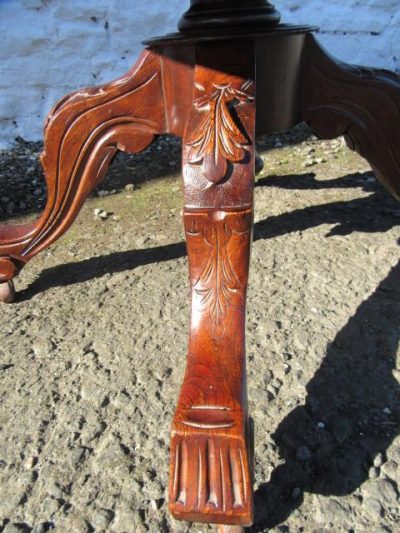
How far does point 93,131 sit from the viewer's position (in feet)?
2.54

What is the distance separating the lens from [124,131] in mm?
761

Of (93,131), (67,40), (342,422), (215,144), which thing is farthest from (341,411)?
(67,40)

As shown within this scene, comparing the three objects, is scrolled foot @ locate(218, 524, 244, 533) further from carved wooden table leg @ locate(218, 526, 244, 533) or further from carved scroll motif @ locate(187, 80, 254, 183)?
carved scroll motif @ locate(187, 80, 254, 183)

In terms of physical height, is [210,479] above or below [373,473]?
above

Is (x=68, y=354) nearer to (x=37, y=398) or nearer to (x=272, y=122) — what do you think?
(x=37, y=398)

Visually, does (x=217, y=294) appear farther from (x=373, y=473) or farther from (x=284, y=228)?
(x=284, y=228)

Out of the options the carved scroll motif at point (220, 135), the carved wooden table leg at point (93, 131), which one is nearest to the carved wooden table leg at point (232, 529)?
the carved scroll motif at point (220, 135)

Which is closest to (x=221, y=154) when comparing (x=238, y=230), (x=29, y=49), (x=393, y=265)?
(x=238, y=230)

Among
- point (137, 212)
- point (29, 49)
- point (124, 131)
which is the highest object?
point (124, 131)

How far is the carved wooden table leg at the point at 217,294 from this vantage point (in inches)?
17.8

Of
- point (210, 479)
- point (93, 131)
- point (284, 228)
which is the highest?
point (93, 131)

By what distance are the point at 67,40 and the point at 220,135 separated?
1.32 m

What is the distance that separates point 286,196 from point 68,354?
67cm

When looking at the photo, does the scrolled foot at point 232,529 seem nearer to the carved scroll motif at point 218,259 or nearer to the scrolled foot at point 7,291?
the carved scroll motif at point 218,259
